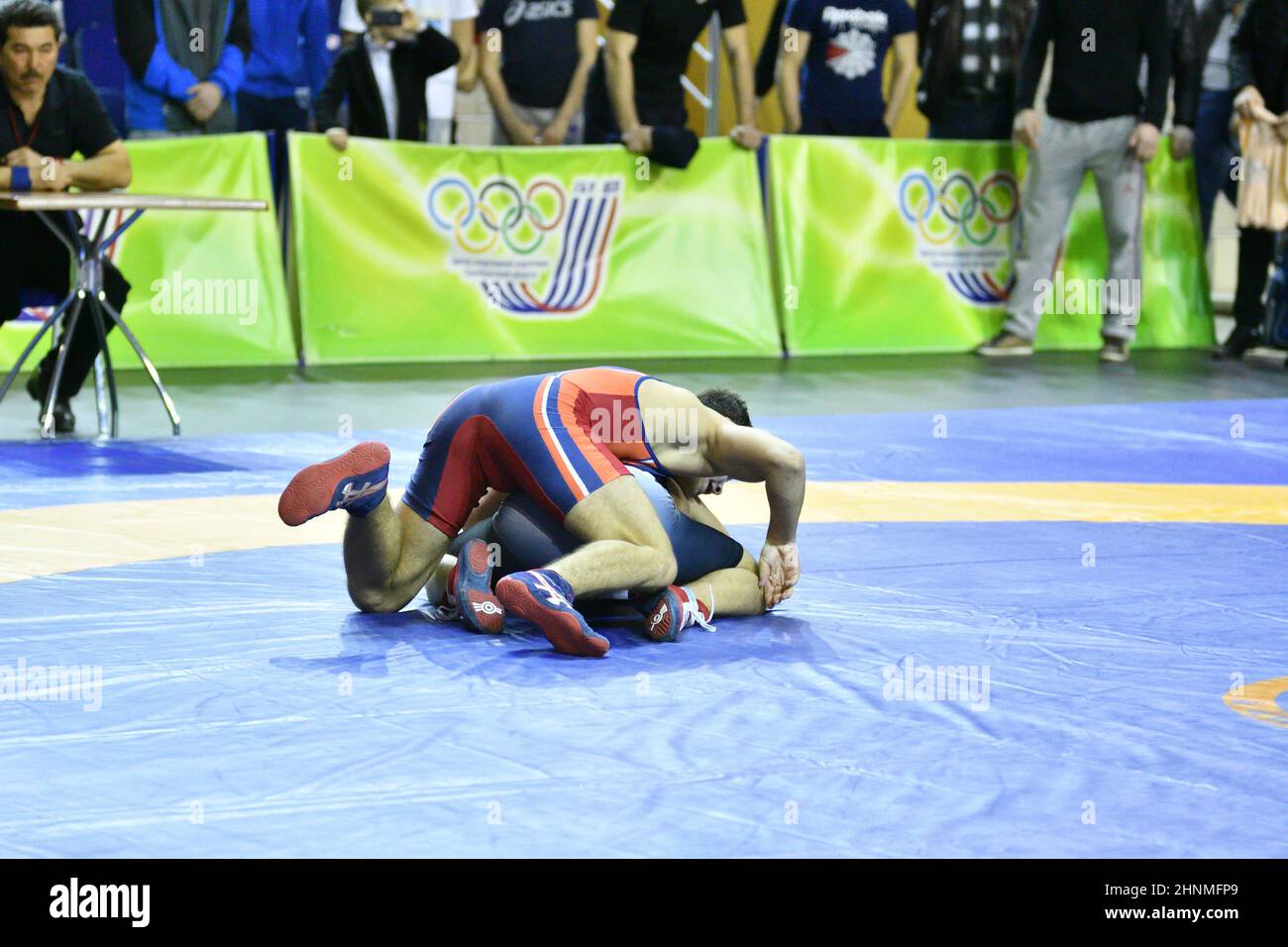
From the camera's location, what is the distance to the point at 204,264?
941cm

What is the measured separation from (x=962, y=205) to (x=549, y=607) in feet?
25.5

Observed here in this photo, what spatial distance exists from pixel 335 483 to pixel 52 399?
3724 millimetres

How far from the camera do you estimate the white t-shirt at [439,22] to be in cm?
959

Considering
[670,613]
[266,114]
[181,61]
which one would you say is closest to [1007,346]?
[266,114]

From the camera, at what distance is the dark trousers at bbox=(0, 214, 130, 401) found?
7.48 metres

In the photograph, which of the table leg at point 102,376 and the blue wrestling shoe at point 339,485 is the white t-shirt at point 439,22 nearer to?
the table leg at point 102,376

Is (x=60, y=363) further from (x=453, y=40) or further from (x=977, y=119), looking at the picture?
(x=977, y=119)

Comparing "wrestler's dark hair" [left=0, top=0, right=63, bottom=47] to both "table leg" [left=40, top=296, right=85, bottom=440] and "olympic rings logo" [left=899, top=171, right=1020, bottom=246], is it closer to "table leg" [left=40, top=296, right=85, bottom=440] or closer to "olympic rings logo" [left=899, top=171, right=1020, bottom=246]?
"table leg" [left=40, top=296, right=85, bottom=440]

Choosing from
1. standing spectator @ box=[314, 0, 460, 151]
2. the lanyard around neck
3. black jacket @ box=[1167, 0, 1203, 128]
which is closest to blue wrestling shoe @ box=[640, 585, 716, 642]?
the lanyard around neck

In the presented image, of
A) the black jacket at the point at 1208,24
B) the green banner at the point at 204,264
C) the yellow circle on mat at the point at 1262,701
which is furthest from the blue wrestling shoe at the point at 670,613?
the black jacket at the point at 1208,24

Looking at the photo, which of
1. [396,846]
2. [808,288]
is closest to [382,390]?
[808,288]

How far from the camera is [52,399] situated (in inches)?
290
